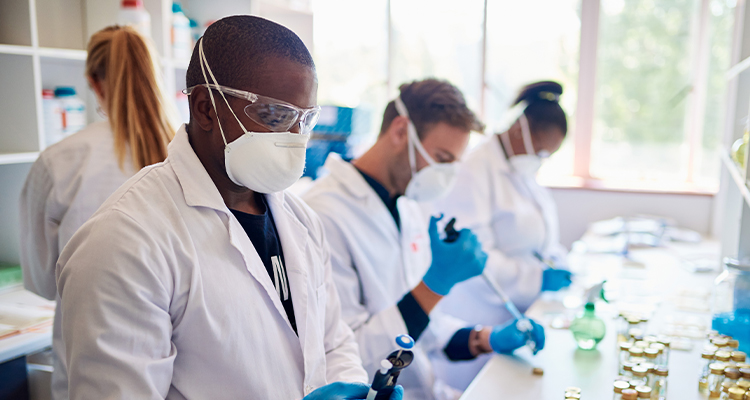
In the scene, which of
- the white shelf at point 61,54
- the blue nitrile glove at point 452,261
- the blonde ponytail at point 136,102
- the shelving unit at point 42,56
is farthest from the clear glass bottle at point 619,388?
the white shelf at point 61,54

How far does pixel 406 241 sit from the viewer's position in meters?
1.79

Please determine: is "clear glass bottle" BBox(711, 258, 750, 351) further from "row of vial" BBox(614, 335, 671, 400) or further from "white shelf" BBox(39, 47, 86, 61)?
"white shelf" BBox(39, 47, 86, 61)

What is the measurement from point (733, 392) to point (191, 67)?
1.27m

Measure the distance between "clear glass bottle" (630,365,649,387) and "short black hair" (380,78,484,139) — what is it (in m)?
0.86

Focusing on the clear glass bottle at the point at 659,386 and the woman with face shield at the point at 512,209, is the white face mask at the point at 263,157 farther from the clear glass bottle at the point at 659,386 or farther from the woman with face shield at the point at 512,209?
the woman with face shield at the point at 512,209

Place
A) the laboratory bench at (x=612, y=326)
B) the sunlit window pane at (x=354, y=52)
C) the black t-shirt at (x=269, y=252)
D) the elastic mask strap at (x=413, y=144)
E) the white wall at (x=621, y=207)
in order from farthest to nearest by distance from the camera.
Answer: the sunlit window pane at (x=354, y=52), the white wall at (x=621, y=207), the elastic mask strap at (x=413, y=144), the laboratory bench at (x=612, y=326), the black t-shirt at (x=269, y=252)

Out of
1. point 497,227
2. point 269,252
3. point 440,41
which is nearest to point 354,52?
point 440,41

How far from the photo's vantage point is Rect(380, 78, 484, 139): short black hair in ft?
5.77

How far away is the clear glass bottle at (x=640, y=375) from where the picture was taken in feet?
4.07

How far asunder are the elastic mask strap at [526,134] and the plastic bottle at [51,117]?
1.91 metres

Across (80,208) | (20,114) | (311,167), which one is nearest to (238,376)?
(80,208)

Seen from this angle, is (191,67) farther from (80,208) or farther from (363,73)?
(363,73)

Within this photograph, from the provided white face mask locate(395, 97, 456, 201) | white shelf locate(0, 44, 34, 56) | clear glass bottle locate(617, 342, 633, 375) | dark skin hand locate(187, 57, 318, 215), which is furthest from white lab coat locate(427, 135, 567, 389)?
white shelf locate(0, 44, 34, 56)

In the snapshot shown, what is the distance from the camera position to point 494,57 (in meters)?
4.29
